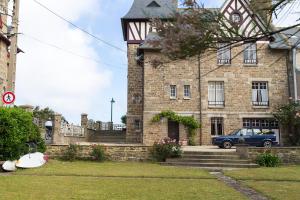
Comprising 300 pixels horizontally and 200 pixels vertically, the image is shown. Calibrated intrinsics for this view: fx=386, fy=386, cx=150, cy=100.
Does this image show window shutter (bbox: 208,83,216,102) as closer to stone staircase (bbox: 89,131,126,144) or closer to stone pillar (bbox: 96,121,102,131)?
stone staircase (bbox: 89,131,126,144)

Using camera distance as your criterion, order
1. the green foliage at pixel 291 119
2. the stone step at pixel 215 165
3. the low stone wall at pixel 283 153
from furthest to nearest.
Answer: the green foliage at pixel 291 119 → the low stone wall at pixel 283 153 → the stone step at pixel 215 165

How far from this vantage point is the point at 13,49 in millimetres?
13945

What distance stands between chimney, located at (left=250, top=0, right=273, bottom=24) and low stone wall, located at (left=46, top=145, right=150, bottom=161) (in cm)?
1272

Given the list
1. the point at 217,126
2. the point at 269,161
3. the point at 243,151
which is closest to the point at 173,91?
the point at 217,126

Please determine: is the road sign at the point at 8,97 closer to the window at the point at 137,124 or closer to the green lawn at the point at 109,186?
the green lawn at the point at 109,186

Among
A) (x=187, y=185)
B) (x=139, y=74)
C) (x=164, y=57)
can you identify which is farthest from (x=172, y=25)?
(x=139, y=74)

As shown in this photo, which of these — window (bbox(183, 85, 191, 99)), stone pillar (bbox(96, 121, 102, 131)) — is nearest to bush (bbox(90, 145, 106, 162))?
window (bbox(183, 85, 191, 99))

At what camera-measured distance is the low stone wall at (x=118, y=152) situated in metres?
16.9

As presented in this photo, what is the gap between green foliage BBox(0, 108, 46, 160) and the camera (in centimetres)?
1259

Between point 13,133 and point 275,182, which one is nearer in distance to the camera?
point 275,182

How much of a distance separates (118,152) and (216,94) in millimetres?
11015

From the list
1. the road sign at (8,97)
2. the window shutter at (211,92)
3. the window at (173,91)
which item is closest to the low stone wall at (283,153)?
the road sign at (8,97)

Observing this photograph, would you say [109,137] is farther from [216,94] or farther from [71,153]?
[71,153]

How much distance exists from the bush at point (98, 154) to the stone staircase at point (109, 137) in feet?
43.3
